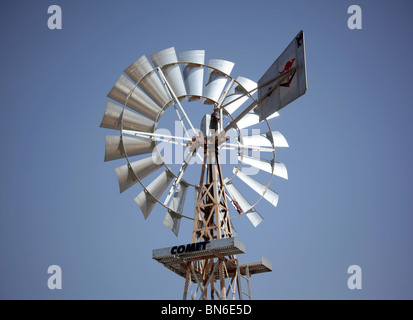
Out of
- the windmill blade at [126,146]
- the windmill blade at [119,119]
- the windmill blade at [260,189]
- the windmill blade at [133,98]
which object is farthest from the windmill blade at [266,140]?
the windmill blade at [119,119]

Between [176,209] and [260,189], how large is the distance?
117 inches

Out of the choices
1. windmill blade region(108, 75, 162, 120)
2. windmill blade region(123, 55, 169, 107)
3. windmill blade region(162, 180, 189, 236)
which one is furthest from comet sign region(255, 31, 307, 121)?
windmill blade region(162, 180, 189, 236)

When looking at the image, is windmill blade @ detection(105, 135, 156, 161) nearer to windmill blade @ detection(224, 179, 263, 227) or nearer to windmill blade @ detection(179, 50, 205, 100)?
windmill blade @ detection(179, 50, 205, 100)

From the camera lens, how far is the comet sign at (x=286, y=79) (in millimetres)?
12531

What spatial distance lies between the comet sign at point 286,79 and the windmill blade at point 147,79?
132 inches


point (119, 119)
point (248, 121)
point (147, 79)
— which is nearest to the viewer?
point (119, 119)

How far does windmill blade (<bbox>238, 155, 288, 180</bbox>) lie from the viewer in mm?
16938

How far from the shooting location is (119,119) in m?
14.9

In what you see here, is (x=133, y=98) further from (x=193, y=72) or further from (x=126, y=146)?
(x=193, y=72)

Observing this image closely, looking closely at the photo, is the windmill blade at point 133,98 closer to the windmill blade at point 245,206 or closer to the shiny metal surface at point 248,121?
the shiny metal surface at point 248,121

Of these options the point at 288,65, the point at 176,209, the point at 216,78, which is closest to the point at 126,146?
the point at 176,209
